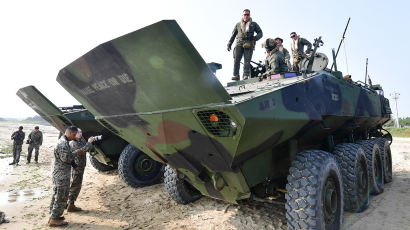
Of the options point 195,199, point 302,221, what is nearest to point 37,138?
point 195,199

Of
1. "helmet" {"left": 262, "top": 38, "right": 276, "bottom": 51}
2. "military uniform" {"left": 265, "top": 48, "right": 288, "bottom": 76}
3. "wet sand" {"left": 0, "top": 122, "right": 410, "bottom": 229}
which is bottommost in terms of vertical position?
"wet sand" {"left": 0, "top": 122, "right": 410, "bottom": 229}

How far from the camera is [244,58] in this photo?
17.5 feet

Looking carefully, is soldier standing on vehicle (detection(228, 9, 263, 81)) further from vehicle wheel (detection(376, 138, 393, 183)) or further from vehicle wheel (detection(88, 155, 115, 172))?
vehicle wheel (detection(88, 155, 115, 172))

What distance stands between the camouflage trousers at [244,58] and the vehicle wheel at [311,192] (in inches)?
98.6

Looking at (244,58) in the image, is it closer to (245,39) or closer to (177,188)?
(245,39)

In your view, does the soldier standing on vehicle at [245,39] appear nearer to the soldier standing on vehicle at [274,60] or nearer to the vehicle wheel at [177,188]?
the soldier standing on vehicle at [274,60]

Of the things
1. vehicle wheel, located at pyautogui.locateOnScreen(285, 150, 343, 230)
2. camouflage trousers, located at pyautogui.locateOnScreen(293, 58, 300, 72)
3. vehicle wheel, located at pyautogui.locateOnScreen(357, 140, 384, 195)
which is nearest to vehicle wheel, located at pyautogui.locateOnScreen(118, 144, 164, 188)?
camouflage trousers, located at pyautogui.locateOnScreen(293, 58, 300, 72)

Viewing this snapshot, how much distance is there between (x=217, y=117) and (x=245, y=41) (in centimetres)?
331

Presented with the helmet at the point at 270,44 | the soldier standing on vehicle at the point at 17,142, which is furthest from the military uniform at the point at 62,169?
the soldier standing on vehicle at the point at 17,142

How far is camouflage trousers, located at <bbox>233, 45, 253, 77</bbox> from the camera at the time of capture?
526 cm

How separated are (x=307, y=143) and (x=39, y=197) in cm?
540

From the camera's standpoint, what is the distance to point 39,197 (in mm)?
5738

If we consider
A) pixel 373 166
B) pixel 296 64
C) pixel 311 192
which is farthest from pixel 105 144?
pixel 373 166

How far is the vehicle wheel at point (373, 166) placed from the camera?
4.96m
